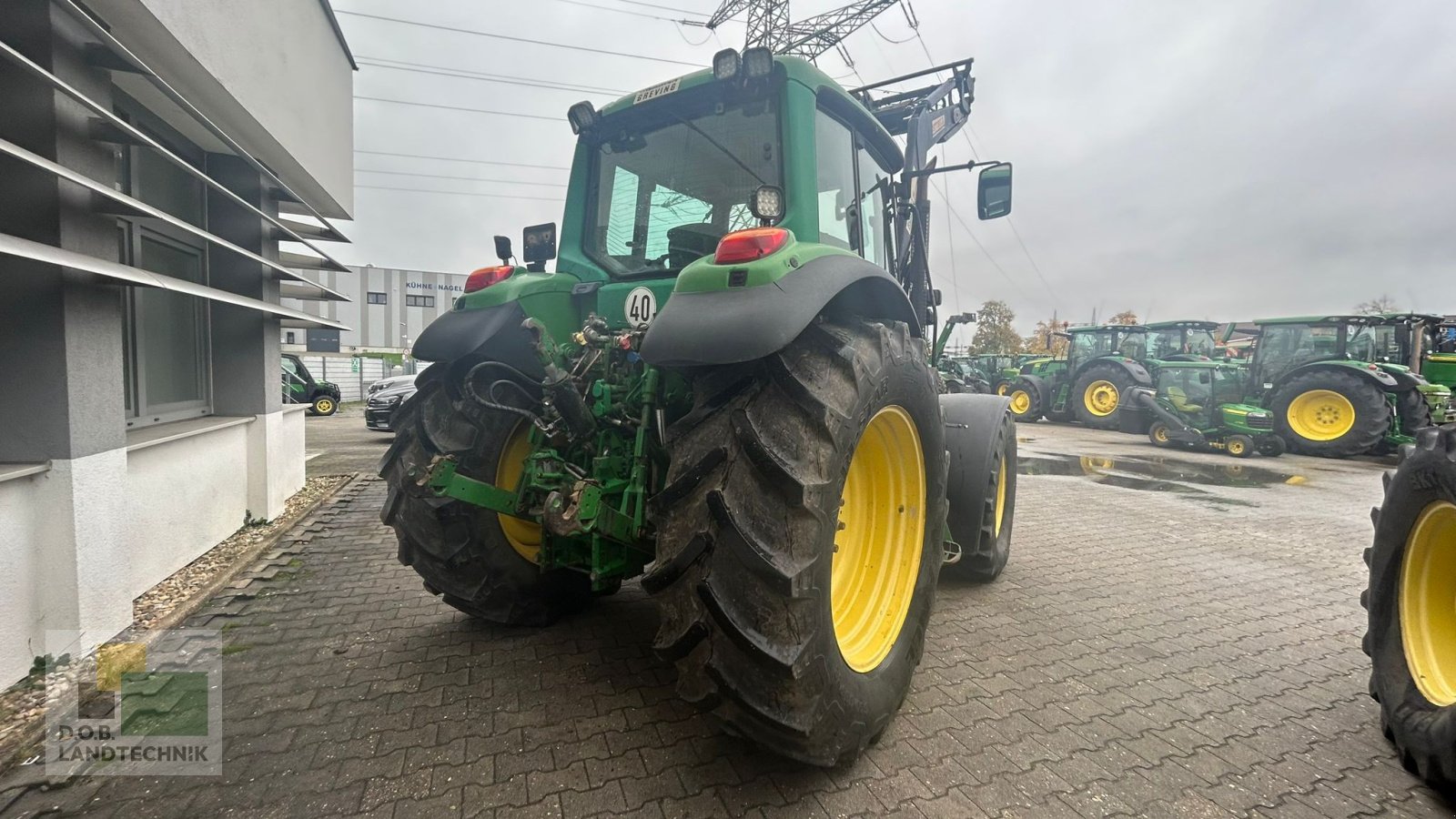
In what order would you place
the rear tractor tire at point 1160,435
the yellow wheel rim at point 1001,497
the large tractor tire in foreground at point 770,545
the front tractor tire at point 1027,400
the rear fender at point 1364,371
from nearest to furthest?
the large tractor tire in foreground at point 770,545
the yellow wheel rim at point 1001,497
the rear fender at point 1364,371
the rear tractor tire at point 1160,435
the front tractor tire at point 1027,400

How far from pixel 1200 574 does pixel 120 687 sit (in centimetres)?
595

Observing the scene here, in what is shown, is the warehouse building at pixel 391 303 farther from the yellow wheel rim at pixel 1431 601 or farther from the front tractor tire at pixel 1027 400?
the yellow wheel rim at pixel 1431 601

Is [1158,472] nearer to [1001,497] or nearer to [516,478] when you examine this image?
[1001,497]

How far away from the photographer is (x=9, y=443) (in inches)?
102

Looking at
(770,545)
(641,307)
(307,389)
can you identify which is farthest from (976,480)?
(307,389)

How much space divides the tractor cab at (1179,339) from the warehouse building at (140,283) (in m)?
16.7

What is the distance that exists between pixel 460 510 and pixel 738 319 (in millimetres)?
1667

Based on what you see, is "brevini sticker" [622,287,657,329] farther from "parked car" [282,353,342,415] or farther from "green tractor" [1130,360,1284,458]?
"parked car" [282,353,342,415]

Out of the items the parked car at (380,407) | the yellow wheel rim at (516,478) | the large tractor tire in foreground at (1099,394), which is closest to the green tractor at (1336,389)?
the large tractor tire in foreground at (1099,394)

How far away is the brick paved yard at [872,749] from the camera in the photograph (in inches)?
72.7

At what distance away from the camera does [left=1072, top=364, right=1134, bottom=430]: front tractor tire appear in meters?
14.1

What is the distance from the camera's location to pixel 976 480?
11.5ft

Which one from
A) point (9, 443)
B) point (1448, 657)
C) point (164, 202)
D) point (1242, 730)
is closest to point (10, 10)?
point (9, 443)

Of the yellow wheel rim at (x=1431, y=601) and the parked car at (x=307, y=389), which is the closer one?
the yellow wheel rim at (x=1431, y=601)
